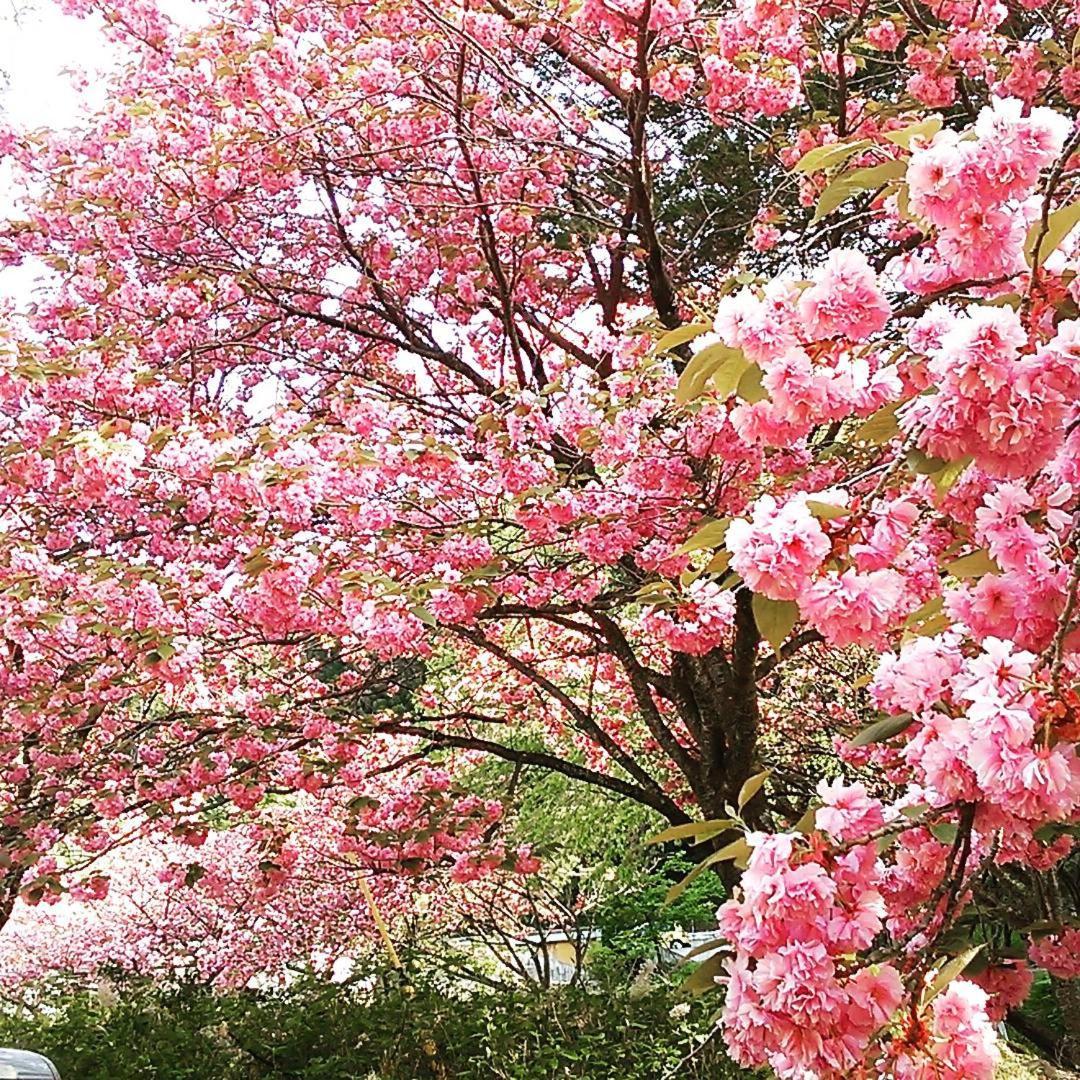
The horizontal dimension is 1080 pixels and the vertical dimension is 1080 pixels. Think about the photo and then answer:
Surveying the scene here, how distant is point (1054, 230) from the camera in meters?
1.21

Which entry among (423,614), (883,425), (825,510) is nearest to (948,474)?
(825,510)

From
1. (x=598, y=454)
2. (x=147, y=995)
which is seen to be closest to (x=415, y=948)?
(x=147, y=995)

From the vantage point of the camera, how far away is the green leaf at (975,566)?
1.30 m

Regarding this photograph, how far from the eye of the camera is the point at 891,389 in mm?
1516

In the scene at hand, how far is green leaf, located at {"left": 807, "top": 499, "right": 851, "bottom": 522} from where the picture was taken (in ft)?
4.27

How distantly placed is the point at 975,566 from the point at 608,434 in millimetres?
2170

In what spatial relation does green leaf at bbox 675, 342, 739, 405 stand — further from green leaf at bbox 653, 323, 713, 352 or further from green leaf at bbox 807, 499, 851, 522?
green leaf at bbox 807, 499, 851, 522

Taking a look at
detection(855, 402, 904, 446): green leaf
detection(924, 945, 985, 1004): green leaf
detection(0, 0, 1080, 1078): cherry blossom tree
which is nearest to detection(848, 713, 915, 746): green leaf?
detection(0, 0, 1080, 1078): cherry blossom tree

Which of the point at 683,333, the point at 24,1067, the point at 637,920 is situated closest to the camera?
the point at 683,333

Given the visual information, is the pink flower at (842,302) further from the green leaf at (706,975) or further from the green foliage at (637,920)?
the green foliage at (637,920)

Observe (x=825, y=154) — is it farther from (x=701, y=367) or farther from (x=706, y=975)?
(x=706, y=975)

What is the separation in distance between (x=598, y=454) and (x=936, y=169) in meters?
Answer: 2.26

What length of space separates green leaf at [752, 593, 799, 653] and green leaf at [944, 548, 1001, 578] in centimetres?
19

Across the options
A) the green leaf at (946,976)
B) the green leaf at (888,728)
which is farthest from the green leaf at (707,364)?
the green leaf at (946,976)
